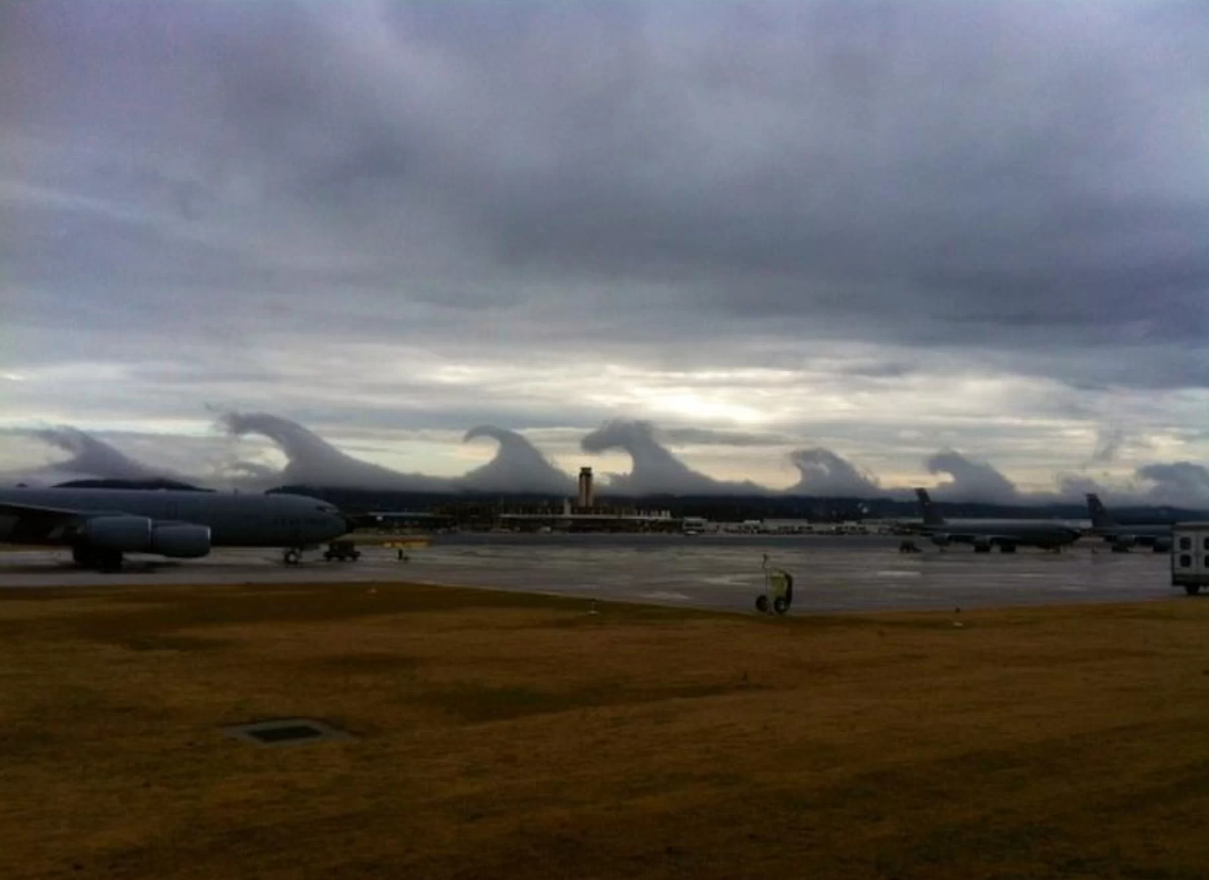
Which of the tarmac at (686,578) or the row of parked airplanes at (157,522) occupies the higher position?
the row of parked airplanes at (157,522)

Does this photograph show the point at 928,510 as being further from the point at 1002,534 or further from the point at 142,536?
the point at 142,536

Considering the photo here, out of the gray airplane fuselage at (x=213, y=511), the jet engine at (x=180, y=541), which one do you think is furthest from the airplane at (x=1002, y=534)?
the jet engine at (x=180, y=541)

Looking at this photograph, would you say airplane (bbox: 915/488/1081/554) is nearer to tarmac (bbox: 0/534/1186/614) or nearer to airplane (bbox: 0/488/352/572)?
tarmac (bbox: 0/534/1186/614)

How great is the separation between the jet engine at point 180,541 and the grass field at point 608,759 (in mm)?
29571

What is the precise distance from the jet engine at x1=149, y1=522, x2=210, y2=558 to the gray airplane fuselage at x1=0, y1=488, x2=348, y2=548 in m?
3.90

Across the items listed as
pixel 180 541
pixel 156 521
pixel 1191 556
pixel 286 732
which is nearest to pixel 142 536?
pixel 180 541

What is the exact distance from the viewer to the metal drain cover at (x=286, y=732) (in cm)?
1318

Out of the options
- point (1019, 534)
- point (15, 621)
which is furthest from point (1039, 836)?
point (1019, 534)

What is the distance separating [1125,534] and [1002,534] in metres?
18.4

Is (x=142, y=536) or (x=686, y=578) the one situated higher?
(x=142, y=536)

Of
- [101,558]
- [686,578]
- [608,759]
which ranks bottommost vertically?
[608,759]

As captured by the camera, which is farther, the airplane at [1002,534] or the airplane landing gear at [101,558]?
the airplane at [1002,534]

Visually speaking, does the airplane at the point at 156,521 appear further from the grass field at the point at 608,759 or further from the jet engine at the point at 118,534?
the grass field at the point at 608,759

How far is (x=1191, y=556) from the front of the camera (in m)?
44.5
